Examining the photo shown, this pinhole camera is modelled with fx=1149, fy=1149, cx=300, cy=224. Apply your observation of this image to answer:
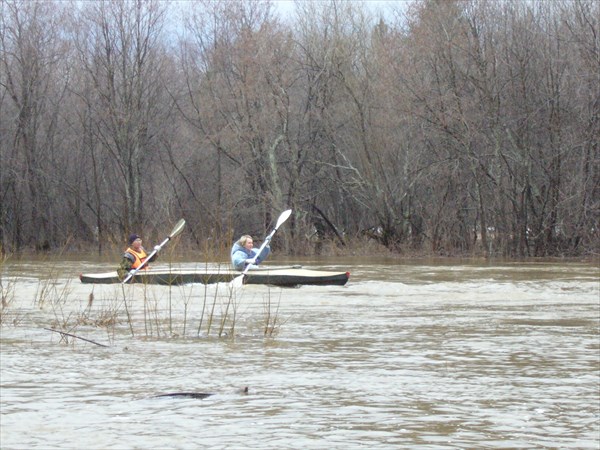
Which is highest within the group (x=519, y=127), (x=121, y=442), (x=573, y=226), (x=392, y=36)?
(x=392, y=36)

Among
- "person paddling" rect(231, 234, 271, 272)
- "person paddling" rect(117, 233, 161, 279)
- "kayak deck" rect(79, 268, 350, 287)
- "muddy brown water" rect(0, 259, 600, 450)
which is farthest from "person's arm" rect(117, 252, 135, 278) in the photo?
"muddy brown water" rect(0, 259, 600, 450)

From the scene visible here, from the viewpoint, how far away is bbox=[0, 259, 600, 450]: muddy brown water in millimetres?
7871

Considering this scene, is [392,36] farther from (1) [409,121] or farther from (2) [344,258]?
(2) [344,258]

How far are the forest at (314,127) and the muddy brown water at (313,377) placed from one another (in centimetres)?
1580

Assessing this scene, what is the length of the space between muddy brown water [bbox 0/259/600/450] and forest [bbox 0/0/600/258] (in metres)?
15.8

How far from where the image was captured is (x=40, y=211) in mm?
46156

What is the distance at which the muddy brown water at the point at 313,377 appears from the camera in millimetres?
7871

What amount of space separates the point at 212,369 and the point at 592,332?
5.50 m

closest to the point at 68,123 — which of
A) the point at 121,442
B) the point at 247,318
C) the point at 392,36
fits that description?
the point at 392,36

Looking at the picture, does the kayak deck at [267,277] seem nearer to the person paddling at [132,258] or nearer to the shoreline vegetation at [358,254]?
the person paddling at [132,258]

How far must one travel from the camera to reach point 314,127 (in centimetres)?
4166

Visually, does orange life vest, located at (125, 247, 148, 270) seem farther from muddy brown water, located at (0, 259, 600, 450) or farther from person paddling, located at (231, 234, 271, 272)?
muddy brown water, located at (0, 259, 600, 450)

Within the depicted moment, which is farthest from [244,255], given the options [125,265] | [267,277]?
[125,265]

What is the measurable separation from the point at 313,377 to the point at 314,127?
31.6 m
